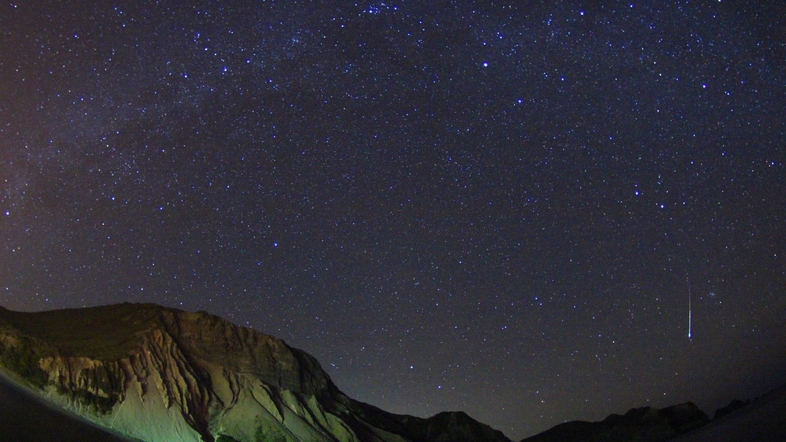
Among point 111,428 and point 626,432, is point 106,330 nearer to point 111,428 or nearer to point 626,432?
point 111,428

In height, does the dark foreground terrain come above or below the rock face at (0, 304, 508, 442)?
below

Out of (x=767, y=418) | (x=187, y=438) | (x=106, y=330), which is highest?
(x=106, y=330)

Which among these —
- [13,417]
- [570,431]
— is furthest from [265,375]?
[570,431]

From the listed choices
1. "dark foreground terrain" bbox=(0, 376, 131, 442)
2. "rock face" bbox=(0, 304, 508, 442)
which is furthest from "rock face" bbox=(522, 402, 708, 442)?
"dark foreground terrain" bbox=(0, 376, 131, 442)

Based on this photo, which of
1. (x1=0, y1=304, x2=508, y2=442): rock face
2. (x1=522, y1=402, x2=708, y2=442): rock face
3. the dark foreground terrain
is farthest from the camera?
(x1=522, y1=402, x2=708, y2=442): rock face

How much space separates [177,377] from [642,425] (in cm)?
6951

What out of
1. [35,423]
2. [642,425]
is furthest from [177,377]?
[642,425]

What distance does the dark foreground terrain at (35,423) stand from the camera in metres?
32.0

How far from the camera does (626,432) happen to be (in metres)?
92.5

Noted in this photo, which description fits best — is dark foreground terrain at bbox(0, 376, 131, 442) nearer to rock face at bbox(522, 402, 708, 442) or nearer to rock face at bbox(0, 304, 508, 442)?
rock face at bbox(0, 304, 508, 442)

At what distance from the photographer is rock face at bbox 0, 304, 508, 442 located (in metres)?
43.6

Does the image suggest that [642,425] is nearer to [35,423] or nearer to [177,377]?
[177,377]

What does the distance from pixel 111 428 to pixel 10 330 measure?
9.73m

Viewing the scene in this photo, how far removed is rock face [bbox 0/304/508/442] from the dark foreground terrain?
233 cm
